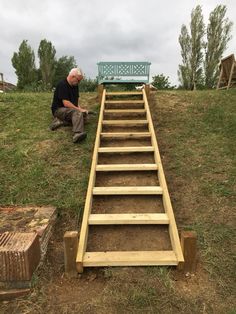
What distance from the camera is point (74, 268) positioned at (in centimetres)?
333

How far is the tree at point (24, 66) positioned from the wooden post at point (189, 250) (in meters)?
25.6

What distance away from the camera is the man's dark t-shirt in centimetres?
613

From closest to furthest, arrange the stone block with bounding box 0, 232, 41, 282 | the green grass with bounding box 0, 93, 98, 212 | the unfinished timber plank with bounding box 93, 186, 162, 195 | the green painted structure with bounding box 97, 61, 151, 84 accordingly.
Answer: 1. the stone block with bounding box 0, 232, 41, 282
2. the unfinished timber plank with bounding box 93, 186, 162, 195
3. the green grass with bounding box 0, 93, 98, 212
4. the green painted structure with bounding box 97, 61, 151, 84

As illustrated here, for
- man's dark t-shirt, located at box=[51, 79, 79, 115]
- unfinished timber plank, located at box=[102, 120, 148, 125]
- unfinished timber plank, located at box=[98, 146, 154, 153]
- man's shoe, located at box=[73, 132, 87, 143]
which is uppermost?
man's dark t-shirt, located at box=[51, 79, 79, 115]

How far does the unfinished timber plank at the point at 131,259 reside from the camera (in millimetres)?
3314

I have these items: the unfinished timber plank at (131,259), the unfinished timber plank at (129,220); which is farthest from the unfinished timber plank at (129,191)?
the unfinished timber plank at (131,259)

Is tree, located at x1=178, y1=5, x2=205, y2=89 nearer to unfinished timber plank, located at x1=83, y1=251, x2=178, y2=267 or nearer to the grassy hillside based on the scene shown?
the grassy hillside

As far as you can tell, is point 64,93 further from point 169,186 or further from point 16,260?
point 16,260

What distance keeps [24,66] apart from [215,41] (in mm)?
14918

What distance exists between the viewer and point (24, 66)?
26.9m

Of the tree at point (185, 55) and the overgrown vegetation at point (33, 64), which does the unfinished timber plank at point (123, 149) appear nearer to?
the tree at point (185, 55)

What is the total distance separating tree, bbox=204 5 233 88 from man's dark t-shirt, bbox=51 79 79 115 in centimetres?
1840

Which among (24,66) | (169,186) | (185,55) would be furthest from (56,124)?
(24,66)

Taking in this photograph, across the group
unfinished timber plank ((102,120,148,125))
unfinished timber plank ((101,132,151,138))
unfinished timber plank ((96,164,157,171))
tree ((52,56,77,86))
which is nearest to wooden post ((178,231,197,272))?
unfinished timber plank ((96,164,157,171))
